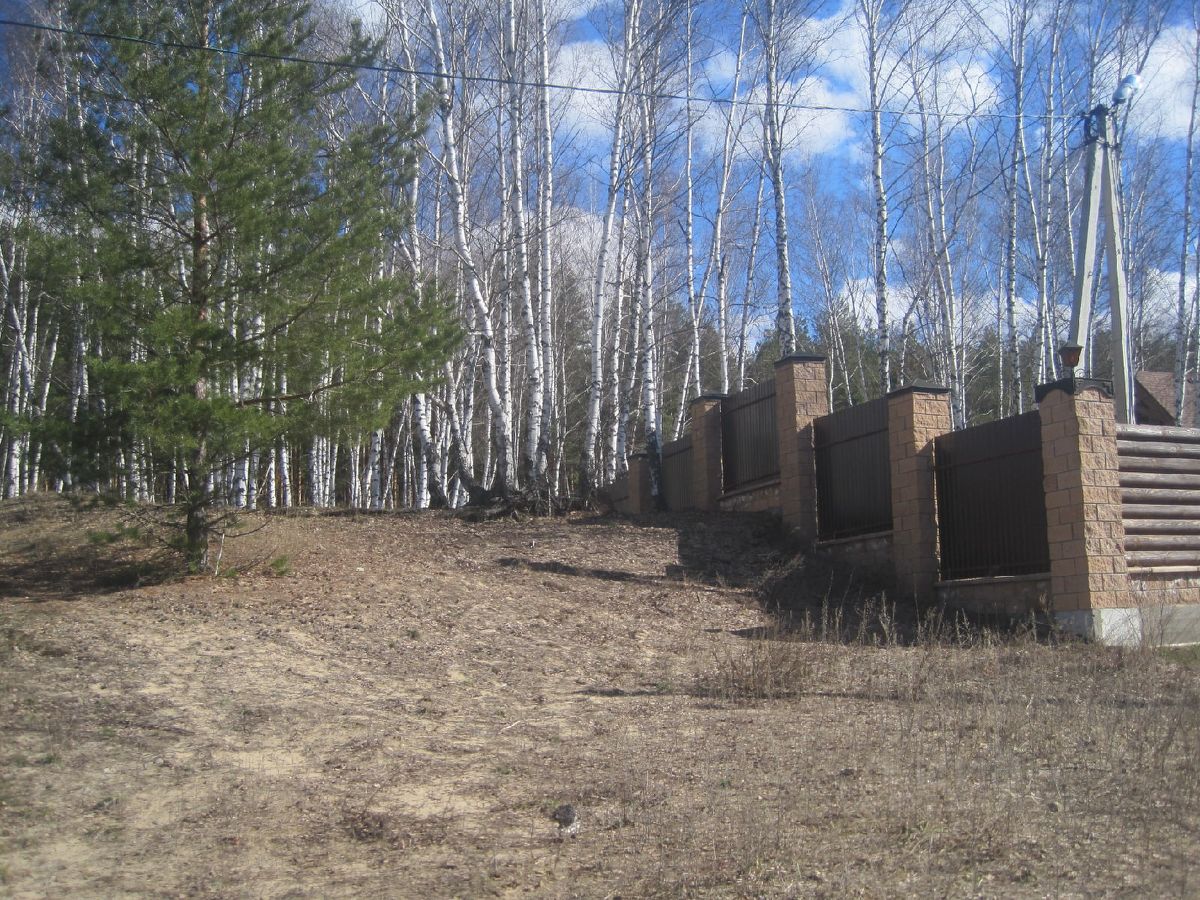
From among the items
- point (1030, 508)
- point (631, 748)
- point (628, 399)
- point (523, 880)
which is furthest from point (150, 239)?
point (628, 399)

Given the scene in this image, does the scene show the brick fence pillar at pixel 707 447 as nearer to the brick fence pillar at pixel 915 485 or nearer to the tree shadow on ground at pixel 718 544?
the tree shadow on ground at pixel 718 544

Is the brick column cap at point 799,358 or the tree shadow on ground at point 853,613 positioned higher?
the brick column cap at point 799,358

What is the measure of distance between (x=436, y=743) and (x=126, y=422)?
4.88m

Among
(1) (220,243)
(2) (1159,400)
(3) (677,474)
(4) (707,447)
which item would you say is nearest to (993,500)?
(4) (707,447)

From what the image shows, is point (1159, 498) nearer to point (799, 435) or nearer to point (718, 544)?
point (799, 435)

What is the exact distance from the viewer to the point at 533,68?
17.2 metres

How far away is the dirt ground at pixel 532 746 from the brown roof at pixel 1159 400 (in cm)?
1735

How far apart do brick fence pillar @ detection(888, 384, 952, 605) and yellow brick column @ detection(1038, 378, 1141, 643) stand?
1.61 m

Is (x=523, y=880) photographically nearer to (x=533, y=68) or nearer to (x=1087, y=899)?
(x=1087, y=899)

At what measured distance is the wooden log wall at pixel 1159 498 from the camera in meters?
10.4

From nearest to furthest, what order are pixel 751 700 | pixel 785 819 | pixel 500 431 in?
pixel 785 819
pixel 751 700
pixel 500 431

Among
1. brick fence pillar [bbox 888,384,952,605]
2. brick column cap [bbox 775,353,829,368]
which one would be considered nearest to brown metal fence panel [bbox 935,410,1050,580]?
brick fence pillar [bbox 888,384,952,605]

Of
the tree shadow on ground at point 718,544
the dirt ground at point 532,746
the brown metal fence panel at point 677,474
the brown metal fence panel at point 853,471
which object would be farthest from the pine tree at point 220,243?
the brown metal fence panel at point 677,474

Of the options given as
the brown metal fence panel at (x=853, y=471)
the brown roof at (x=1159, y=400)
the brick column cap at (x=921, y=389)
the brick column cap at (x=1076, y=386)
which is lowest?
the brown metal fence panel at (x=853, y=471)
